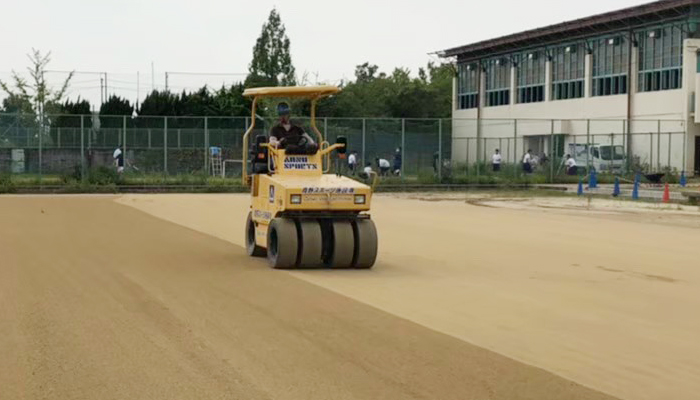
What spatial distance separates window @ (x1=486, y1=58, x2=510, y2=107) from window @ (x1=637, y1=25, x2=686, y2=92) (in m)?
15.9

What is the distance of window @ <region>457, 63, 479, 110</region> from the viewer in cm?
8056

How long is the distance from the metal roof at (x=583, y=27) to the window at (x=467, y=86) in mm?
898

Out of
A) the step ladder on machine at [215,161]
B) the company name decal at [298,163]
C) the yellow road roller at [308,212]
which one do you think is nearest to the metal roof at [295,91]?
the yellow road roller at [308,212]

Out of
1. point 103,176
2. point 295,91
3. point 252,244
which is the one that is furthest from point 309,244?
point 103,176

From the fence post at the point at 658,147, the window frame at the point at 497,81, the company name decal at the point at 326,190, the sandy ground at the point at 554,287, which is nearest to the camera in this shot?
the sandy ground at the point at 554,287

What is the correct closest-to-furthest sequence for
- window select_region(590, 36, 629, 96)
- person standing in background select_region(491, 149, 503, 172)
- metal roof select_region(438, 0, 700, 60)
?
person standing in background select_region(491, 149, 503, 172), metal roof select_region(438, 0, 700, 60), window select_region(590, 36, 629, 96)

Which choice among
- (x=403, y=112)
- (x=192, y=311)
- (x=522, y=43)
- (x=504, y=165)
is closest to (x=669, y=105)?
(x=504, y=165)

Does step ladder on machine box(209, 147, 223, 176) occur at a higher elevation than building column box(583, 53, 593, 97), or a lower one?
lower

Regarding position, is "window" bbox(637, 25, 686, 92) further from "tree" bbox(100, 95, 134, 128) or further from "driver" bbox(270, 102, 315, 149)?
"driver" bbox(270, 102, 315, 149)

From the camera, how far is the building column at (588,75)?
65.6 metres

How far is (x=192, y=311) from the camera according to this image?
1124 cm

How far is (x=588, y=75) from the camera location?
65.8m

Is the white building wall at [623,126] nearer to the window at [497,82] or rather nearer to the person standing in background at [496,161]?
the person standing in background at [496,161]

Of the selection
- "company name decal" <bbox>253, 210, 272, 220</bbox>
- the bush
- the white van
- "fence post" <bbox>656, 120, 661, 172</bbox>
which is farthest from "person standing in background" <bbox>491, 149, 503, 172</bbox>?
"company name decal" <bbox>253, 210, 272, 220</bbox>
